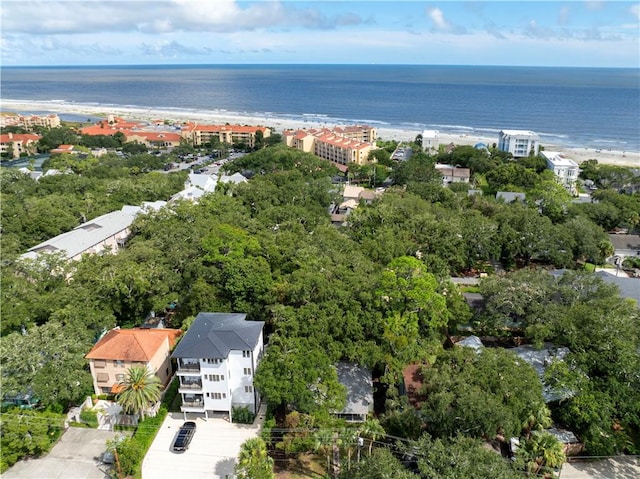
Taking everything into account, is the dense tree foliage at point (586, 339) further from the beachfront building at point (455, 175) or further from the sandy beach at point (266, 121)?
the sandy beach at point (266, 121)

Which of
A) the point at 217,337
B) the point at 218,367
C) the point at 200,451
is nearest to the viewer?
the point at 200,451

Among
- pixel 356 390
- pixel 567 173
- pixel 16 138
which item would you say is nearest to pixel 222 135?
pixel 16 138

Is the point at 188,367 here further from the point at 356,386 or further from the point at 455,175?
the point at 455,175

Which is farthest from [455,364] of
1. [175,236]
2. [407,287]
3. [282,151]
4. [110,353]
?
[282,151]

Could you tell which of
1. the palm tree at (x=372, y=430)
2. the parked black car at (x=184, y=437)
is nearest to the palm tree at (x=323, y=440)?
the palm tree at (x=372, y=430)

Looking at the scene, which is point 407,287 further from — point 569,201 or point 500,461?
point 569,201

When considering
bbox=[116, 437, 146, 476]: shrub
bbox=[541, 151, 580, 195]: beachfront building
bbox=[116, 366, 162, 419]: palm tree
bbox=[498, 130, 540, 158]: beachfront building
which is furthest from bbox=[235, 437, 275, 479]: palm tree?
bbox=[498, 130, 540, 158]: beachfront building
